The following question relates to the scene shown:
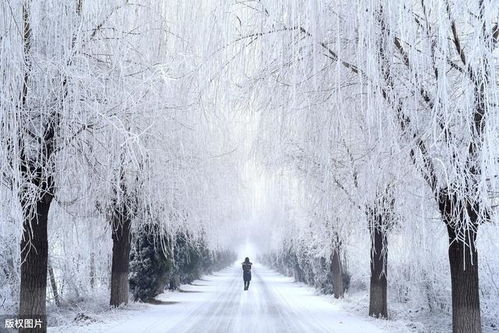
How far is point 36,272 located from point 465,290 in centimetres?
615

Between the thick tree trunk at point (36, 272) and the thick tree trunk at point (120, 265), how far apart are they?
279 inches

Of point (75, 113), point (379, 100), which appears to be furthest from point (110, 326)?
point (379, 100)

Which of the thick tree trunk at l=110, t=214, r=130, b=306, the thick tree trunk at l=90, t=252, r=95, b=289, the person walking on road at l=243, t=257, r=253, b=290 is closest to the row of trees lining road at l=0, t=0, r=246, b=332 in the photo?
the thick tree trunk at l=110, t=214, r=130, b=306

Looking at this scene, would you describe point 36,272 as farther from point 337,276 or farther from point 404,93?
point 337,276

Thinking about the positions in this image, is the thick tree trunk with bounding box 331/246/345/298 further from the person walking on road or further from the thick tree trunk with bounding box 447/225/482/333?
the thick tree trunk with bounding box 447/225/482/333

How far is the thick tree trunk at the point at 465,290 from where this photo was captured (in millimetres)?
7660

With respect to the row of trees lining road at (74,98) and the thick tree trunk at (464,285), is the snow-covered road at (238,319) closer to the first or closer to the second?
the row of trees lining road at (74,98)

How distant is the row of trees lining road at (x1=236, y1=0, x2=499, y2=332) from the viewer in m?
6.31

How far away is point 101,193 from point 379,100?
6.24m

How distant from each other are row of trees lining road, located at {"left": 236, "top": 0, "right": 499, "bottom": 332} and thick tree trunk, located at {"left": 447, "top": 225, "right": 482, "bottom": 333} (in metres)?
0.01

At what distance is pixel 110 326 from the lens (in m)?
12.1

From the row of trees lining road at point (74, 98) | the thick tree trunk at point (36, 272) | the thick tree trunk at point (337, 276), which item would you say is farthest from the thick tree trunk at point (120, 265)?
the thick tree trunk at point (337, 276)

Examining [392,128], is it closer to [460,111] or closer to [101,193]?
[460,111]

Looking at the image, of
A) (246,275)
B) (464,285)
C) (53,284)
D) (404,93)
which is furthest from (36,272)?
(246,275)
